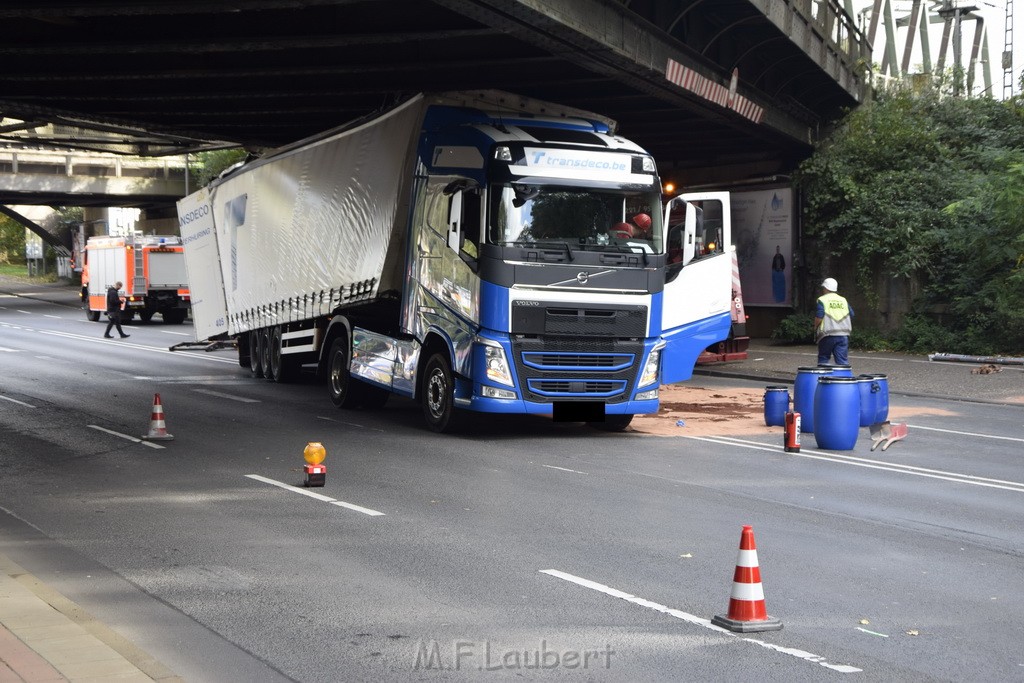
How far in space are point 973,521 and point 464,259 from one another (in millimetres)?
6510

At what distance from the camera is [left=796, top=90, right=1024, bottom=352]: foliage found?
25281 millimetres

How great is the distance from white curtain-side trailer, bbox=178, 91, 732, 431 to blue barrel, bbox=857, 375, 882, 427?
2.34 metres

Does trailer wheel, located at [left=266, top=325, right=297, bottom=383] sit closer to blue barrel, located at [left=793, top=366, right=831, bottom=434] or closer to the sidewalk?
blue barrel, located at [left=793, top=366, right=831, bottom=434]

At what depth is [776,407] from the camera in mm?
16000

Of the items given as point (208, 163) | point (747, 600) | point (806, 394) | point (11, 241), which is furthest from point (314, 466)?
point (11, 241)

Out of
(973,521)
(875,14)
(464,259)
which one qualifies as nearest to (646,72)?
(464,259)

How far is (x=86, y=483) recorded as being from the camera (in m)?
11.4

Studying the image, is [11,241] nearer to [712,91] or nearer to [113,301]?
[113,301]

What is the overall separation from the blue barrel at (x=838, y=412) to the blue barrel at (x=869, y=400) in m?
0.98

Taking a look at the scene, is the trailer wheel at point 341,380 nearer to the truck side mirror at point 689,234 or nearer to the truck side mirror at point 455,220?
the truck side mirror at point 455,220

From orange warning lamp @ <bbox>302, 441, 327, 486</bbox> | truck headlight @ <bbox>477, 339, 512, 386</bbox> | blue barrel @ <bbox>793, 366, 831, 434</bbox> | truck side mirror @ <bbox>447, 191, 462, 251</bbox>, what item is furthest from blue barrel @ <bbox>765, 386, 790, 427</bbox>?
orange warning lamp @ <bbox>302, 441, 327, 486</bbox>

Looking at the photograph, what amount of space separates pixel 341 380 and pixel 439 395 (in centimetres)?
341

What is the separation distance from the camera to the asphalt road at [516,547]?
6.15m

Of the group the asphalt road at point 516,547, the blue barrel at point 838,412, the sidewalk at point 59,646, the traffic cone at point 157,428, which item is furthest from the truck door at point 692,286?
the sidewalk at point 59,646
